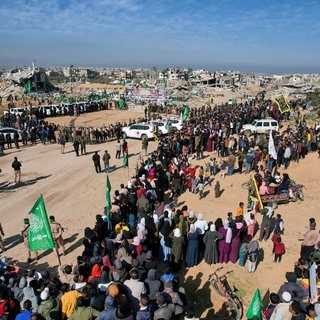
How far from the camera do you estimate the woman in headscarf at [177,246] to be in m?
9.49

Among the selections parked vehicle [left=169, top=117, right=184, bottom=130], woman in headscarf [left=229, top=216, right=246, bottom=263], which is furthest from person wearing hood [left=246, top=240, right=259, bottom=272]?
parked vehicle [left=169, top=117, right=184, bottom=130]

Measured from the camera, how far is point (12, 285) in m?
7.30

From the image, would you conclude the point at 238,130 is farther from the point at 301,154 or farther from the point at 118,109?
the point at 118,109

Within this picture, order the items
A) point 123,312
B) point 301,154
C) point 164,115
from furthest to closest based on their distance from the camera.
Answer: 1. point 164,115
2. point 301,154
3. point 123,312

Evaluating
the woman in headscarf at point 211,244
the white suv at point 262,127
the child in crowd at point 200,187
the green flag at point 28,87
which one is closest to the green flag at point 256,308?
the woman in headscarf at point 211,244

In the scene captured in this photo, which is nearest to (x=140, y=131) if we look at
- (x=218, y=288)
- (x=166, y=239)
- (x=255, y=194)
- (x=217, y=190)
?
(x=217, y=190)

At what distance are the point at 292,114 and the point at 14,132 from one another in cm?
2610

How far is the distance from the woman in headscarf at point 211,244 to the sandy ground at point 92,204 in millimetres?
257

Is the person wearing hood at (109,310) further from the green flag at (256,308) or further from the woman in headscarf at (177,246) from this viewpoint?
the woman in headscarf at (177,246)

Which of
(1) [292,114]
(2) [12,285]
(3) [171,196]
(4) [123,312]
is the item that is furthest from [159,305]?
(1) [292,114]

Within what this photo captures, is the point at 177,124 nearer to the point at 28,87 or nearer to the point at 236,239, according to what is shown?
the point at 236,239

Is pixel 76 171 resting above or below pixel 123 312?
below

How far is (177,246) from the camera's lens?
9609 millimetres

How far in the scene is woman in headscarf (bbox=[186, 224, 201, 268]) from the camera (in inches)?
379
